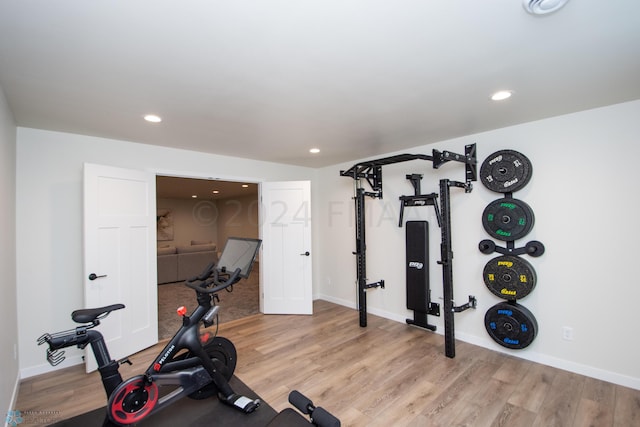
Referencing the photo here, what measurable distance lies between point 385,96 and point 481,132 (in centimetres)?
165

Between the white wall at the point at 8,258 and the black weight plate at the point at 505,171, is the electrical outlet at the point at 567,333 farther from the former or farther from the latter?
the white wall at the point at 8,258

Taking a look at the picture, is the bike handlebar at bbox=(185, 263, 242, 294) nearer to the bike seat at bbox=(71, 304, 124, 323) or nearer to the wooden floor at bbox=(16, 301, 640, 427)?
the bike seat at bbox=(71, 304, 124, 323)

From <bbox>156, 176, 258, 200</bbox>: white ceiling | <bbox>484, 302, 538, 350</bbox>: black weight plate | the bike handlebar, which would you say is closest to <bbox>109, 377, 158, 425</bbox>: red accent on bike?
the bike handlebar

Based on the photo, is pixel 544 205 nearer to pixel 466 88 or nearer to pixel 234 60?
pixel 466 88

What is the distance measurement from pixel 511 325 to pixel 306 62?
3089 millimetres

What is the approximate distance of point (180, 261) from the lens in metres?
7.00

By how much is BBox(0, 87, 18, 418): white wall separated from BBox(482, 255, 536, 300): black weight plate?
4061mm

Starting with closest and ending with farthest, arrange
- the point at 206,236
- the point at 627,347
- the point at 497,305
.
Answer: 1. the point at 627,347
2. the point at 497,305
3. the point at 206,236

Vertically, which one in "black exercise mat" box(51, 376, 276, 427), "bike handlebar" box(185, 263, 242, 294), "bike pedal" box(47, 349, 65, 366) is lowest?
"black exercise mat" box(51, 376, 276, 427)

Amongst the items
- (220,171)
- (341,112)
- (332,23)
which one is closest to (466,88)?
(341,112)

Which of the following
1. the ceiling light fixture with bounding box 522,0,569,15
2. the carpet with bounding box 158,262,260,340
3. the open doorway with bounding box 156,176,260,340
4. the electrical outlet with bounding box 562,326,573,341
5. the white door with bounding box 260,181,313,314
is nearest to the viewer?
the ceiling light fixture with bounding box 522,0,569,15

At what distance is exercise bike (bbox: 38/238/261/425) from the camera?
174cm

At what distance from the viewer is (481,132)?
3182mm

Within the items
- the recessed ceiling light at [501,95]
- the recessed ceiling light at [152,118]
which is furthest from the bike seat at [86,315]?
the recessed ceiling light at [501,95]
